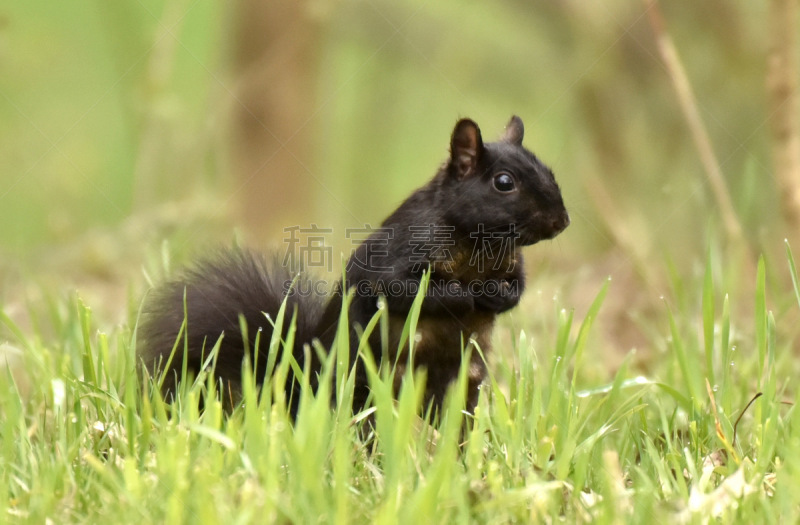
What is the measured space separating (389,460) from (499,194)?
138 centimetres

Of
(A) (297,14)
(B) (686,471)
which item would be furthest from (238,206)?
(B) (686,471)

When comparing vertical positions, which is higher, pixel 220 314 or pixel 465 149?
pixel 465 149

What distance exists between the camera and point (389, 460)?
189cm

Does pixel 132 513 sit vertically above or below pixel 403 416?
below

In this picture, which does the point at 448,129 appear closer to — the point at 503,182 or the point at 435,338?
the point at 503,182

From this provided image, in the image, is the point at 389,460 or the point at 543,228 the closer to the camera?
the point at 389,460

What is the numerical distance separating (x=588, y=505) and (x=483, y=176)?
1.34 metres

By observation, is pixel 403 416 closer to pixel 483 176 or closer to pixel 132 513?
pixel 132 513

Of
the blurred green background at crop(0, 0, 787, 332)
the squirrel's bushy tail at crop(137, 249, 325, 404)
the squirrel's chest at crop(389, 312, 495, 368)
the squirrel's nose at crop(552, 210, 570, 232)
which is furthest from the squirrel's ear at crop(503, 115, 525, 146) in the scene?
the blurred green background at crop(0, 0, 787, 332)

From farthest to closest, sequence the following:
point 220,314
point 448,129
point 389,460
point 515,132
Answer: point 448,129
point 515,132
point 220,314
point 389,460

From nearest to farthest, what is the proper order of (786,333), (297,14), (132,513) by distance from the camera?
(132,513), (786,333), (297,14)

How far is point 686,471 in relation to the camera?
2404mm

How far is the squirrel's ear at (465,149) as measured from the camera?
3066 millimetres

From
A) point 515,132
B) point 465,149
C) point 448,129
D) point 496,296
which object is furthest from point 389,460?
point 448,129
